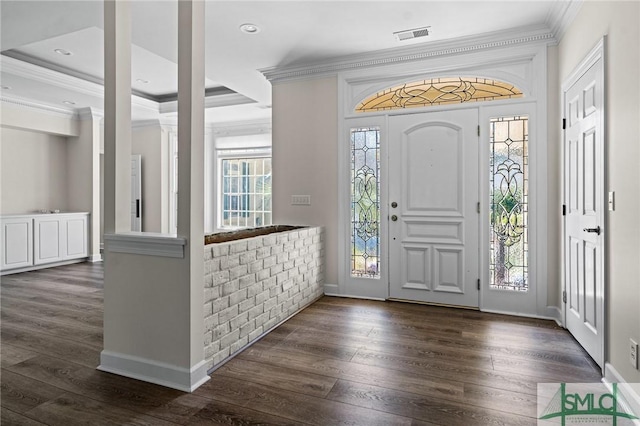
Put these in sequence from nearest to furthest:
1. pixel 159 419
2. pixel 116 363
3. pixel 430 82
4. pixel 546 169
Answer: pixel 159 419 < pixel 116 363 < pixel 546 169 < pixel 430 82

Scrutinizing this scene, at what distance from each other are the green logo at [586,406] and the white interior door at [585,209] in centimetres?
27

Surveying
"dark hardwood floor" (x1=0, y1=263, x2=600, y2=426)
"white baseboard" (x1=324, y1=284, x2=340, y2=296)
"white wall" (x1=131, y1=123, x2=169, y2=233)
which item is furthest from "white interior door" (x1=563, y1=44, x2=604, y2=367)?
"white wall" (x1=131, y1=123, x2=169, y2=233)

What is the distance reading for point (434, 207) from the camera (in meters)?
3.89

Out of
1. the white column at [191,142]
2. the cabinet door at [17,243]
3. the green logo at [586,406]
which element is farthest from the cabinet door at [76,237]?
the green logo at [586,406]

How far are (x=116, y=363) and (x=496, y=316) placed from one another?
126 inches

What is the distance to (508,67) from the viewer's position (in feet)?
11.9

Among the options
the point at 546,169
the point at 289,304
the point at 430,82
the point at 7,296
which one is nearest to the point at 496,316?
the point at 546,169

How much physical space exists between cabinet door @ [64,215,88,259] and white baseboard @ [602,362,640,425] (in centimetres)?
711

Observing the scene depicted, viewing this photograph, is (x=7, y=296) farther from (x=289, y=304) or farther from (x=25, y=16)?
(x=289, y=304)

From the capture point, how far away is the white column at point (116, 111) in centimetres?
238

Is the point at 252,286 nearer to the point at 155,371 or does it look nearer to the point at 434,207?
the point at 155,371

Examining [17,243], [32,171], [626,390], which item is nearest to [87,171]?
[32,171]

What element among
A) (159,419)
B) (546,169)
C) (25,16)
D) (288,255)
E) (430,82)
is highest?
(25,16)

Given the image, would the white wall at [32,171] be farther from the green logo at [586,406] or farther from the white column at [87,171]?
the green logo at [586,406]
